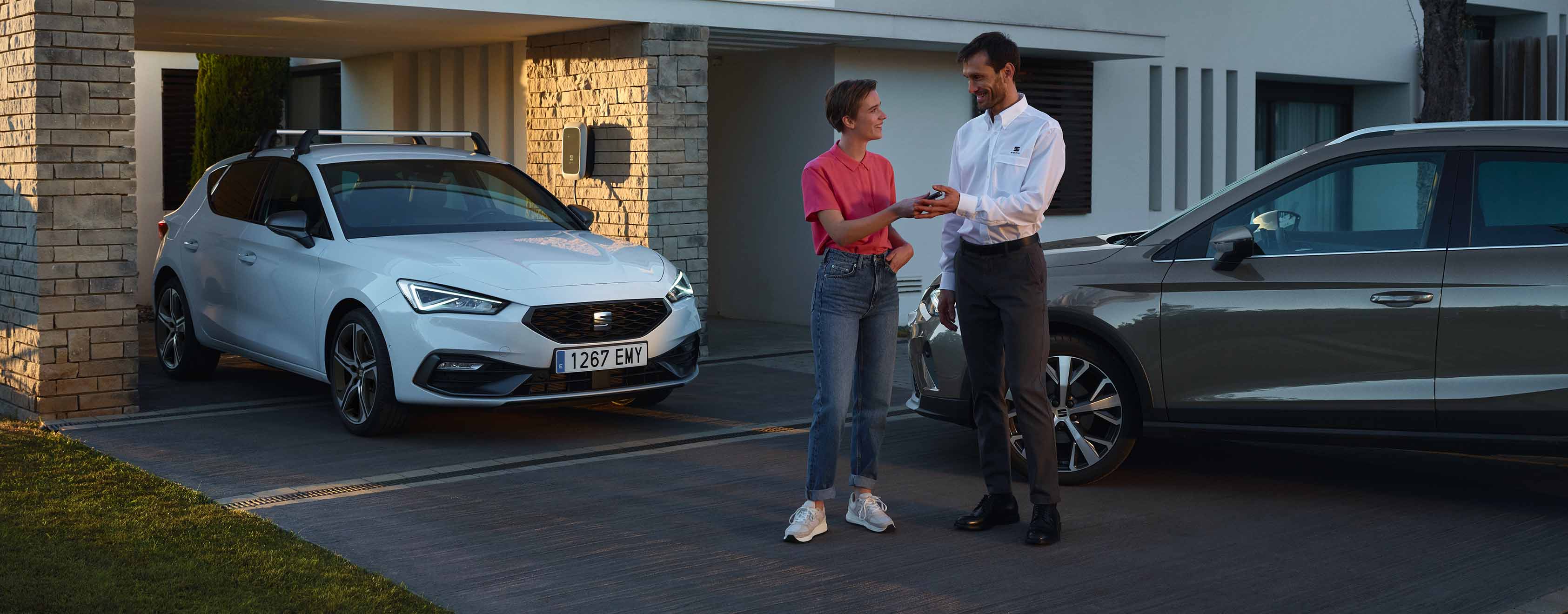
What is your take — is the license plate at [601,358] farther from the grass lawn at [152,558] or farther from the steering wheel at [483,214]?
the grass lawn at [152,558]

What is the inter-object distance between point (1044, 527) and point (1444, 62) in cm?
917

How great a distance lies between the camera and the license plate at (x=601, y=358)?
757 centimetres

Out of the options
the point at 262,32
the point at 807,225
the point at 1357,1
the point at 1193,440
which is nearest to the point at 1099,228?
the point at 807,225

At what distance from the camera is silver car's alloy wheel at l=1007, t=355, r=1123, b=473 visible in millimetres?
6480

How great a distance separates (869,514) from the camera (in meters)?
5.79

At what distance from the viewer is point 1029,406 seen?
5.51 meters

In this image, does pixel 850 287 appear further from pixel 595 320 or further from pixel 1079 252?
pixel 595 320

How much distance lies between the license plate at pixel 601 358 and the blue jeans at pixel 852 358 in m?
2.24

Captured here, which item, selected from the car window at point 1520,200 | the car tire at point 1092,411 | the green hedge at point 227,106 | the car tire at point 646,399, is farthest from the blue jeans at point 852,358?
the green hedge at point 227,106

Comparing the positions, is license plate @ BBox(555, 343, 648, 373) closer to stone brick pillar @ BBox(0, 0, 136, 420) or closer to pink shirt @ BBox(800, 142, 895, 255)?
pink shirt @ BBox(800, 142, 895, 255)

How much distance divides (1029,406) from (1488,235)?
6.69 ft

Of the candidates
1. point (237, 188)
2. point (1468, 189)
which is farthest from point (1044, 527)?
point (237, 188)

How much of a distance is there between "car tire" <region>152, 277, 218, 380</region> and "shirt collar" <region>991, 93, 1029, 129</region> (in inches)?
251

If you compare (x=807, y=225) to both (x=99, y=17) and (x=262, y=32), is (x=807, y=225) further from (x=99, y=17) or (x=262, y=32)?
(x=99, y=17)
